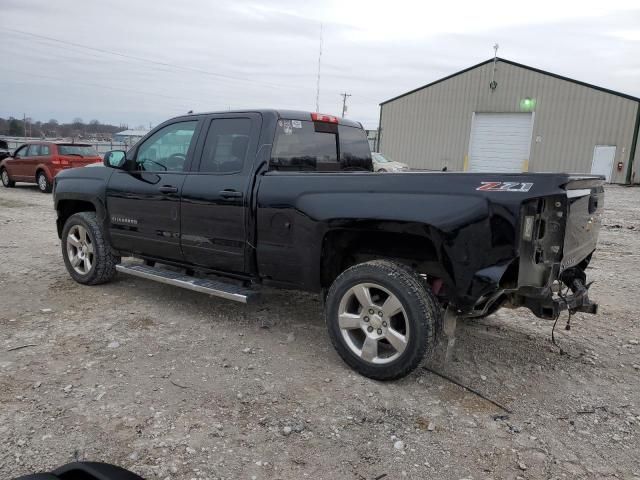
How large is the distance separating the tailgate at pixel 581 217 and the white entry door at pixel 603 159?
25.3 metres

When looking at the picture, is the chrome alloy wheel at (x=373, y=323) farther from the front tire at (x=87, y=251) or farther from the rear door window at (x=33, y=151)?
the rear door window at (x=33, y=151)

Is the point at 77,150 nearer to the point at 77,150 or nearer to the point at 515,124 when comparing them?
the point at 77,150

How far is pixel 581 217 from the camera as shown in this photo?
3.63 meters

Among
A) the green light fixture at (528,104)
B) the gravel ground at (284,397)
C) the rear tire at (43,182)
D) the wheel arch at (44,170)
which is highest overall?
the green light fixture at (528,104)

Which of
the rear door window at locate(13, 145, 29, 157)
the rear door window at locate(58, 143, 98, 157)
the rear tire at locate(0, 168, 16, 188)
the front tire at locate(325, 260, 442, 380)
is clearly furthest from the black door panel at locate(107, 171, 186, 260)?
the rear tire at locate(0, 168, 16, 188)

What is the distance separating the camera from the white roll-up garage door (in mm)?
28516

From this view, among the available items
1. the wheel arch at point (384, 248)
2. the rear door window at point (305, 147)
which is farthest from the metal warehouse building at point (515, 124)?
the wheel arch at point (384, 248)

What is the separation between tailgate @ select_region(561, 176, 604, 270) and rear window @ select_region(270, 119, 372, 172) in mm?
2190

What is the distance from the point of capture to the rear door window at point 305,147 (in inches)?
174

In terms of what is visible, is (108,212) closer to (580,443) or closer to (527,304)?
(527,304)

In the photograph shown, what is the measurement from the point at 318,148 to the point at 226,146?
83 cm

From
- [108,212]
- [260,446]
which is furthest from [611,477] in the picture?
[108,212]

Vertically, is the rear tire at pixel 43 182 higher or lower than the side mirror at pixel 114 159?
lower

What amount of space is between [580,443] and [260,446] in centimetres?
182
